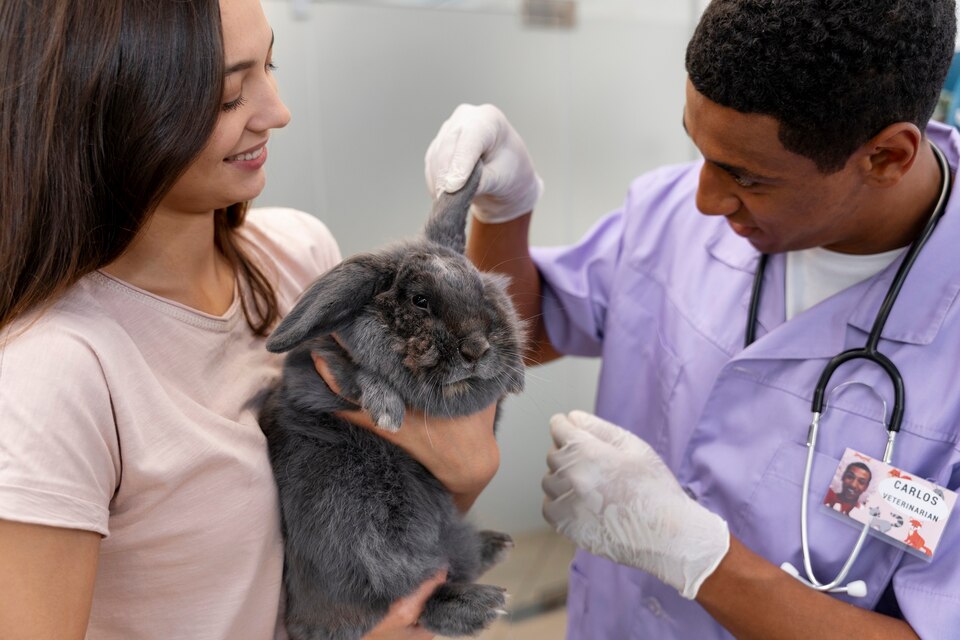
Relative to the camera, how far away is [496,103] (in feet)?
8.39

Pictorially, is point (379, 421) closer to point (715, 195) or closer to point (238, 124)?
point (238, 124)

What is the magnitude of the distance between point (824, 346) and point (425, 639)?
0.89m

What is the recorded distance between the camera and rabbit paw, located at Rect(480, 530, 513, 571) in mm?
1381

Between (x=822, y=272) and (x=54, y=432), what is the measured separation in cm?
132

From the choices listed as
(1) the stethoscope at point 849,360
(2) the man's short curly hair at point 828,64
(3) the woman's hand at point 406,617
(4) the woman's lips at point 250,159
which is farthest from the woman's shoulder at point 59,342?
(1) the stethoscope at point 849,360

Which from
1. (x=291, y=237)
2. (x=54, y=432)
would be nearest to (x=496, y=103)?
(x=291, y=237)

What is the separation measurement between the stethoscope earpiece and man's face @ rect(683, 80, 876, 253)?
1.92 ft

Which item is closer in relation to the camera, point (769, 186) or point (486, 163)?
point (769, 186)

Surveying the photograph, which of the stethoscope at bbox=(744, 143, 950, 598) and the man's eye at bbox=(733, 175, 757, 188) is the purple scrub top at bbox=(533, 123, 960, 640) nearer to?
the stethoscope at bbox=(744, 143, 950, 598)

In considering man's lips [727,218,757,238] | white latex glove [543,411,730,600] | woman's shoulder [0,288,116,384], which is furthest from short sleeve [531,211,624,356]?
woman's shoulder [0,288,116,384]

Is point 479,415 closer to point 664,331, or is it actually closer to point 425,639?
point 425,639

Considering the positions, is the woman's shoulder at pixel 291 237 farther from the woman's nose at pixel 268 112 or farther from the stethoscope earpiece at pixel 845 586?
the stethoscope earpiece at pixel 845 586

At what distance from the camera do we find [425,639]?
1.22 meters

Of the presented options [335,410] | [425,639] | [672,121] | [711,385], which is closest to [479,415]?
[335,410]
